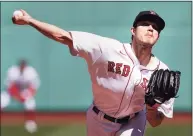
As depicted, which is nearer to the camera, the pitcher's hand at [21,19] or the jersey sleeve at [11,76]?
the pitcher's hand at [21,19]

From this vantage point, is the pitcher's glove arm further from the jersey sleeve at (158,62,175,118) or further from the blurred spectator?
the blurred spectator

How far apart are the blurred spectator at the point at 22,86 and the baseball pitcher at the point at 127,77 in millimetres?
7326

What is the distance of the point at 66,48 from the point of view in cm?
1277

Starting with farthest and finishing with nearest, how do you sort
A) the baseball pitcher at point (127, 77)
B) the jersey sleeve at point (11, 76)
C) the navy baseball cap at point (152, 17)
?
the jersey sleeve at point (11, 76)
the navy baseball cap at point (152, 17)
the baseball pitcher at point (127, 77)

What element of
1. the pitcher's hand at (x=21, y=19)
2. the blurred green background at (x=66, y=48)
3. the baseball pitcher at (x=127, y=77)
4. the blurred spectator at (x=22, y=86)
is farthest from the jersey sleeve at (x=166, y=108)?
the blurred green background at (x=66, y=48)

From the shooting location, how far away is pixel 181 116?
12.8m

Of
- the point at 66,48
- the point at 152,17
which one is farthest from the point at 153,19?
the point at 66,48

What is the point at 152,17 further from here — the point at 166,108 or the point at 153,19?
the point at 166,108

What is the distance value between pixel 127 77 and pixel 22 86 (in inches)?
322

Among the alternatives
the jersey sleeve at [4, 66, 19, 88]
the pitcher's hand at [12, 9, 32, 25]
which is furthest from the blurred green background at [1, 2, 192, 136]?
the pitcher's hand at [12, 9, 32, 25]

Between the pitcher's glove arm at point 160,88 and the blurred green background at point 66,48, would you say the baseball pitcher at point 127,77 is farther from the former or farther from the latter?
the blurred green background at point 66,48

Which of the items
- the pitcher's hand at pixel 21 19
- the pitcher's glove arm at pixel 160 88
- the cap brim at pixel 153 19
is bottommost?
the pitcher's glove arm at pixel 160 88

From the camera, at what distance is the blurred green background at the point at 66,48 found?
12688 mm

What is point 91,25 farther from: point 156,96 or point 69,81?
point 156,96
